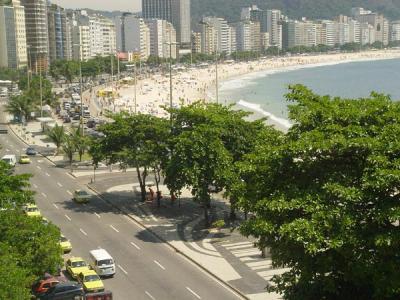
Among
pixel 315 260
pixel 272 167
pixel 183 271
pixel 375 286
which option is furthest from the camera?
pixel 183 271

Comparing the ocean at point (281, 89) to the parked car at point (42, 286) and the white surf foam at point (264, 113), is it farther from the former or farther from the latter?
the parked car at point (42, 286)

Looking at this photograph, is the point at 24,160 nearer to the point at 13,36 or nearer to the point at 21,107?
the point at 21,107

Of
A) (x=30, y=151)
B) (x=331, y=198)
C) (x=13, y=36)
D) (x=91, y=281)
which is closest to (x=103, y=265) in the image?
(x=91, y=281)

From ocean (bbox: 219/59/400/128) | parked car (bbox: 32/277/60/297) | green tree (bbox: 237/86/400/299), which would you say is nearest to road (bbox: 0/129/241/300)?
parked car (bbox: 32/277/60/297)

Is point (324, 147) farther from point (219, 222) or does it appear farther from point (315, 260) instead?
point (219, 222)

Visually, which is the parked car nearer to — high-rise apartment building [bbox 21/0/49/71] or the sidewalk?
the sidewalk

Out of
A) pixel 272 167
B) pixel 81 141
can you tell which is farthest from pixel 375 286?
pixel 81 141

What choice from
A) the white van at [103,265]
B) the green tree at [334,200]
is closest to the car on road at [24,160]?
the white van at [103,265]
